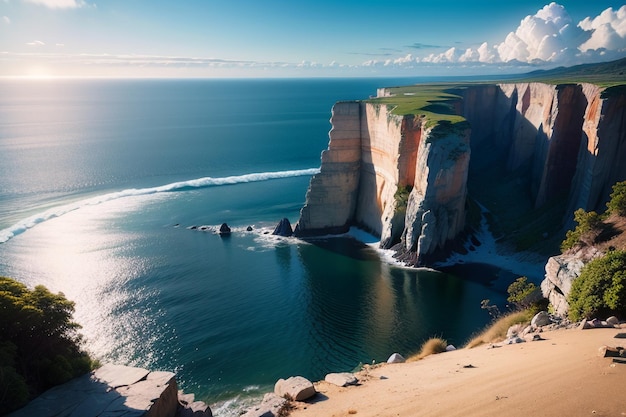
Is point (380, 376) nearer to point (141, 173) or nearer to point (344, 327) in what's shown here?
point (344, 327)

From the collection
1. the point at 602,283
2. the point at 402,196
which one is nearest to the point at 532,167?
the point at 402,196

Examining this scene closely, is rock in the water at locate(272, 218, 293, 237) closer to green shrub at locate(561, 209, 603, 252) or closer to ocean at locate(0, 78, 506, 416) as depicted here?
ocean at locate(0, 78, 506, 416)

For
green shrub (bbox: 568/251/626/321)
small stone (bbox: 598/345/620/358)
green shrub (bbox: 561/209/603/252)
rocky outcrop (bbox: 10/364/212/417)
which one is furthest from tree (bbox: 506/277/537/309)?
rocky outcrop (bbox: 10/364/212/417)

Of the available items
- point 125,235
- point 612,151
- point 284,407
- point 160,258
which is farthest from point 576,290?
point 125,235

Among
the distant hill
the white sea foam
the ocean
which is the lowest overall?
the ocean

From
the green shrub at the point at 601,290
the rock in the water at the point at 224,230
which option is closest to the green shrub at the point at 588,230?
the green shrub at the point at 601,290

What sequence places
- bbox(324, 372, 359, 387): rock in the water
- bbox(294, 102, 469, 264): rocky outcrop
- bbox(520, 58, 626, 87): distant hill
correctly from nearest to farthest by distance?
1. bbox(324, 372, 359, 387): rock in the water
2. bbox(294, 102, 469, 264): rocky outcrop
3. bbox(520, 58, 626, 87): distant hill
